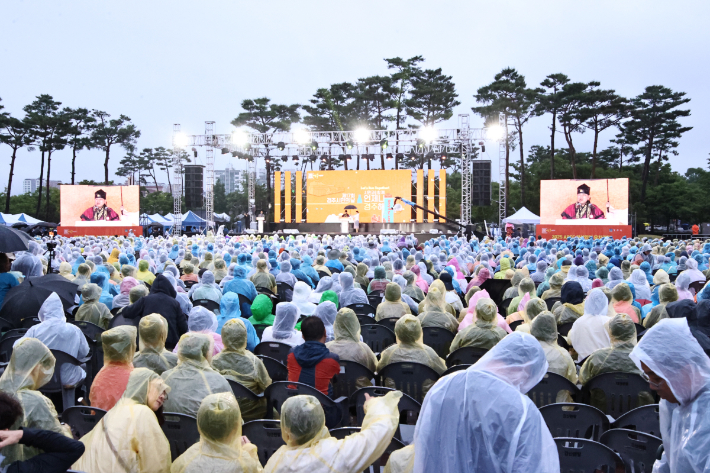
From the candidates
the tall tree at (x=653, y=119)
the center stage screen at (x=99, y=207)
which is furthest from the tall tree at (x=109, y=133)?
the tall tree at (x=653, y=119)

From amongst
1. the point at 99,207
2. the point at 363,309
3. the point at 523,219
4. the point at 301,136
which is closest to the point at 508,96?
the point at 523,219

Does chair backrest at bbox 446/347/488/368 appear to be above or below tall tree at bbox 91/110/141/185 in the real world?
below

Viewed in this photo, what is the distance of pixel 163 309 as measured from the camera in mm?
5277

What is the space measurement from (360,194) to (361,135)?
4.80m

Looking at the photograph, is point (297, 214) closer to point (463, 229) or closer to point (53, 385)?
point (463, 229)

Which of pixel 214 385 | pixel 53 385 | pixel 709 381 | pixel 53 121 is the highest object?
pixel 53 121

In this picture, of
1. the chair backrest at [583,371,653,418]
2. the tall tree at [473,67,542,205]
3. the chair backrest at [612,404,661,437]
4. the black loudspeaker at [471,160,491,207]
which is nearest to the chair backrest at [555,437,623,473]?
the chair backrest at [612,404,661,437]

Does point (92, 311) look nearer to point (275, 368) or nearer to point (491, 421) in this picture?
point (275, 368)

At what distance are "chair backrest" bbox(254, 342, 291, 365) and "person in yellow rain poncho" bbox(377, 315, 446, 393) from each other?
92 centimetres

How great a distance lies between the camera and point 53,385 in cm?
461

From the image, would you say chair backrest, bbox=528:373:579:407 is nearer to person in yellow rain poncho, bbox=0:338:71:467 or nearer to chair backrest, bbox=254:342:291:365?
chair backrest, bbox=254:342:291:365

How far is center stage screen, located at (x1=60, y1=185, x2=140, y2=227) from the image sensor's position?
28.3 m

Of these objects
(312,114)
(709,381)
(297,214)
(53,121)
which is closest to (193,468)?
(709,381)

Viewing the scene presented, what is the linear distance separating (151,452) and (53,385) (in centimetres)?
254
